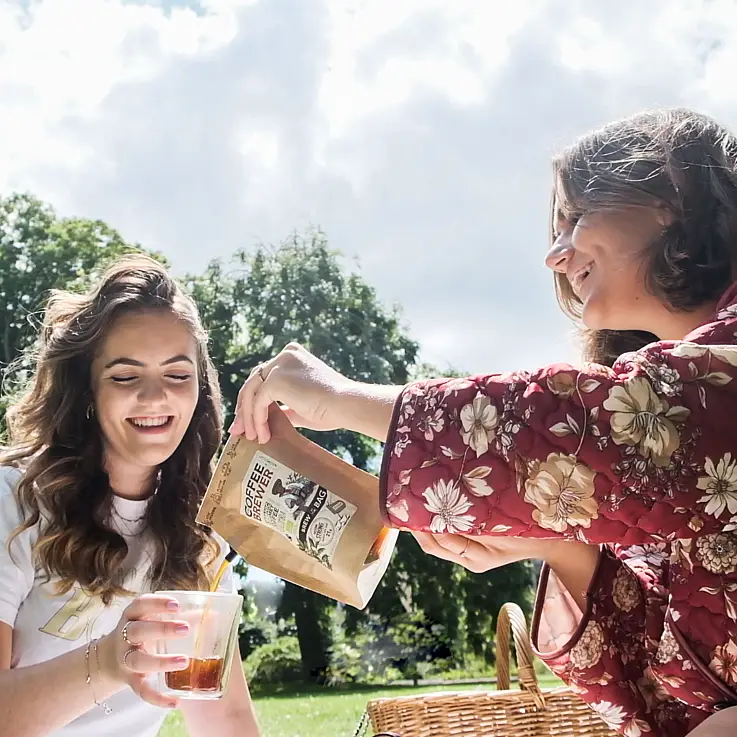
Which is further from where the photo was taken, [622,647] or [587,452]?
[622,647]

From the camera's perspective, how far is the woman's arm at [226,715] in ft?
4.06

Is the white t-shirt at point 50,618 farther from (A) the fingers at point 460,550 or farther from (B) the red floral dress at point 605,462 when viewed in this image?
(B) the red floral dress at point 605,462

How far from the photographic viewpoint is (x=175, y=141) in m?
8.33

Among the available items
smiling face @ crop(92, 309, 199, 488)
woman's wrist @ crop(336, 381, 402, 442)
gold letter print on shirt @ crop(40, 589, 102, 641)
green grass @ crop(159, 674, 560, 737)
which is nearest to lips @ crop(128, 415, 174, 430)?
smiling face @ crop(92, 309, 199, 488)

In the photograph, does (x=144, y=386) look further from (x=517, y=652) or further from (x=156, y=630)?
(x=517, y=652)

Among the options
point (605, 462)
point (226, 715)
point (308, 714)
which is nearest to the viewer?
point (605, 462)

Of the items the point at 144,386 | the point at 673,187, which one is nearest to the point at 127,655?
the point at 144,386

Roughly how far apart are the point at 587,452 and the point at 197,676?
522mm

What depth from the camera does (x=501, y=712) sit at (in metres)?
1.12

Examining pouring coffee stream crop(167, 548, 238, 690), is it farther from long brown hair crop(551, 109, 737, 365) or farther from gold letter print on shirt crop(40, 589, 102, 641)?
long brown hair crop(551, 109, 737, 365)

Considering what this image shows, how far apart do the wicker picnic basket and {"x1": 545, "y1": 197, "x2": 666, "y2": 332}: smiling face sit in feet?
1.65

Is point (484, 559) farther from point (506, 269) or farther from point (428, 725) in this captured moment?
point (506, 269)

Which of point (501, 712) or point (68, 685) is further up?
point (68, 685)

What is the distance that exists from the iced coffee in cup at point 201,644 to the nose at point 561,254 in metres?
0.48
